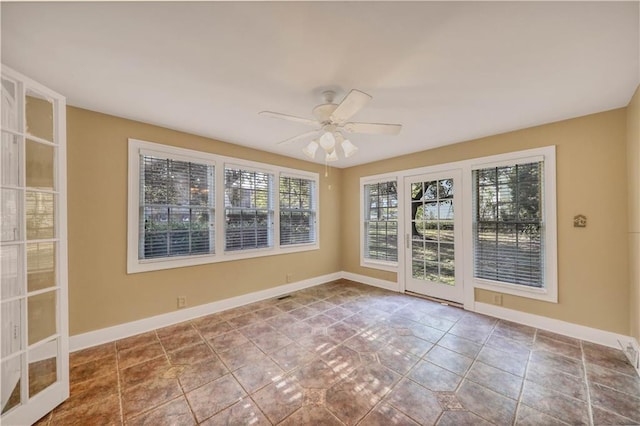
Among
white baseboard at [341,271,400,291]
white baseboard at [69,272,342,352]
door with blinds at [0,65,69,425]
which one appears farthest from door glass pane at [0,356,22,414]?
white baseboard at [341,271,400,291]

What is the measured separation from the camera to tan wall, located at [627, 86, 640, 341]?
2197mm

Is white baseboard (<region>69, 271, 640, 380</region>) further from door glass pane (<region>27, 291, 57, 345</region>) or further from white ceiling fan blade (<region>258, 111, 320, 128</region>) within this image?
white ceiling fan blade (<region>258, 111, 320, 128</region>)

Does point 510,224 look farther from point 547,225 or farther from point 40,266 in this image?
point 40,266

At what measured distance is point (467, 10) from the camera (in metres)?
1.34

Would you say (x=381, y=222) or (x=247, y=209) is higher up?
(x=247, y=209)

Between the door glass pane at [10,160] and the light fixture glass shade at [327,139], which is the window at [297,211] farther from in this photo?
the door glass pane at [10,160]

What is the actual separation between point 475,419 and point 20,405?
301 cm

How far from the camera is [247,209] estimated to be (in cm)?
387

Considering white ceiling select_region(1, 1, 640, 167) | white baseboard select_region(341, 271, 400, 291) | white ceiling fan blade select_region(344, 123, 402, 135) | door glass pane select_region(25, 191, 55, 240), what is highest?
white ceiling select_region(1, 1, 640, 167)

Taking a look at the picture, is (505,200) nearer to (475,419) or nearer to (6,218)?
(475,419)

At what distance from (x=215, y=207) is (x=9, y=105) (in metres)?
2.06

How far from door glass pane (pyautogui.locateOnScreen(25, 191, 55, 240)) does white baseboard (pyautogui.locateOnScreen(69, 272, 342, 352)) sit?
1408mm

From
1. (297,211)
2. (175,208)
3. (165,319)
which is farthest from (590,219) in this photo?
(165,319)

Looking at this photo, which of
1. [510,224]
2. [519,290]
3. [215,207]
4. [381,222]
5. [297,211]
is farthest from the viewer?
[381,222]
